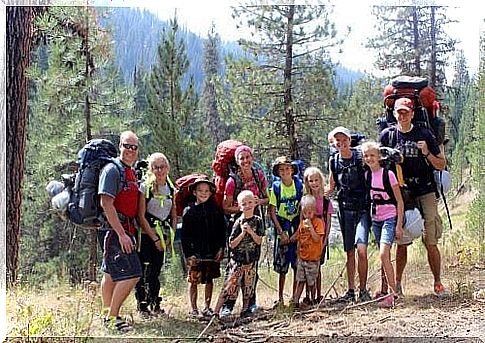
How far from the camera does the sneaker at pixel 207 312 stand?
642 cm

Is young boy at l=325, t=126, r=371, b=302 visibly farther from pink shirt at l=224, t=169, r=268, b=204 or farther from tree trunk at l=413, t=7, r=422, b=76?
tree trunk at l=413, t=7, r=422, b=76

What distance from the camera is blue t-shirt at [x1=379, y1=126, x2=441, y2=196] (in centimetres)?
641

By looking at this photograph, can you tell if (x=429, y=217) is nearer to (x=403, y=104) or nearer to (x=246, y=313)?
(x=403, y=104)

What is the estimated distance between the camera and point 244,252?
629 cm

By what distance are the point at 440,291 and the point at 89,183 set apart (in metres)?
2.93

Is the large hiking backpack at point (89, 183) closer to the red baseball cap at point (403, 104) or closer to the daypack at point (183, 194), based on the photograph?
the daypack at point (183, 194)

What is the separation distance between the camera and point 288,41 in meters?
6.58

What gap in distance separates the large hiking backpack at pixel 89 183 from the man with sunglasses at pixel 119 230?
71mm

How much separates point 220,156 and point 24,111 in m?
1.62

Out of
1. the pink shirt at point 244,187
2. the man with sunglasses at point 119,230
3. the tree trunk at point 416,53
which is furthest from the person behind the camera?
the tree trunk at point 416,53

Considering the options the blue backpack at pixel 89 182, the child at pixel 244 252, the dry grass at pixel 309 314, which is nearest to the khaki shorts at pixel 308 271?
the dry grass at pixel 309 314

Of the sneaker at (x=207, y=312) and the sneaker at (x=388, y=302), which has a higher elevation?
the sneaker at (x=388, y=302)

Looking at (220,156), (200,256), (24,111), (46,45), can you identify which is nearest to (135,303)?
(200,256)

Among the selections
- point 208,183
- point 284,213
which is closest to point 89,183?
point 208,183
